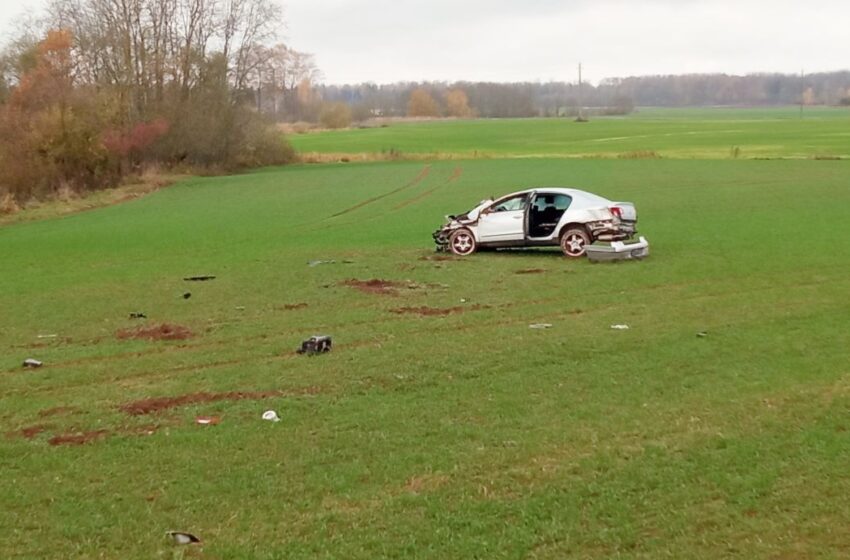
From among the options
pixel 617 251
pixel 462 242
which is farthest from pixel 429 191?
pixel 617 251

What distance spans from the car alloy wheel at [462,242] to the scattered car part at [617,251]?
3078mm

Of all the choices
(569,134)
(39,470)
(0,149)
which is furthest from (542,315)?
(569,134)

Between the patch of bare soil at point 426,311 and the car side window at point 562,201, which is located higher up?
the car side window at point 562,201

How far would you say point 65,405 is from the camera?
32.4 ft

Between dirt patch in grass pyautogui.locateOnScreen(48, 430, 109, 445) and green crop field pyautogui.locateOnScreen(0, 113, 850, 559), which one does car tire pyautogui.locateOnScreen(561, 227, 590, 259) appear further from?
dirt patch in grass pyautogui.locateOnScreen(48, 430, 109, 445)

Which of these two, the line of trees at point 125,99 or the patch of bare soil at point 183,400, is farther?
the line of trees at point 125,99

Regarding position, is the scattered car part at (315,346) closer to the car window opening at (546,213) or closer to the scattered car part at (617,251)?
the scattered car part at (617,251)

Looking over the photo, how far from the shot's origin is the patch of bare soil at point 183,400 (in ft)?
31.3

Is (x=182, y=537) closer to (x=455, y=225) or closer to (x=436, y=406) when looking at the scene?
(x=436, y=406)

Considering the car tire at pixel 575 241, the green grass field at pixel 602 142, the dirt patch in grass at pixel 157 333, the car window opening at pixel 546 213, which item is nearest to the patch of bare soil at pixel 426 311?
the dirt patch in grass at pixel 157 333

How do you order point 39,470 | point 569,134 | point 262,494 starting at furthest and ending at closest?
point 569,134 < point 39,470 < point 262,494

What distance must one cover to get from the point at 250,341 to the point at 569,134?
103 metres

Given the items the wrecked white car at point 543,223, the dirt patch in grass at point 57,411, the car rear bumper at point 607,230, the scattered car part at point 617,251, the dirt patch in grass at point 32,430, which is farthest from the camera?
the wrecked white car at point 543,223

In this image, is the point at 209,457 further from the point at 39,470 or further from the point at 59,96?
the point at 59,96
